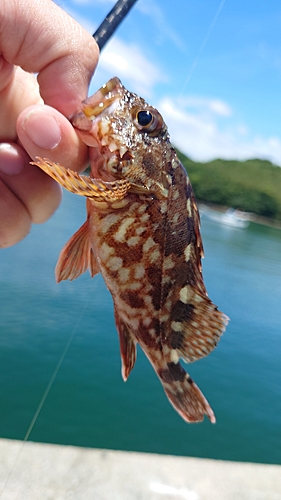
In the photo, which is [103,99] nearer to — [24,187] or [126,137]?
[126,137]

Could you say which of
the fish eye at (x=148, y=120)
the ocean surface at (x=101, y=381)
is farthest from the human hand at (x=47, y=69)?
the ocean surface at (x=101, y=381)

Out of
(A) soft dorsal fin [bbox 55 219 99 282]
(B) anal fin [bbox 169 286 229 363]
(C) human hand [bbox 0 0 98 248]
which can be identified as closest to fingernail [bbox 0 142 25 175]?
(C) human hand [bbox 0 0 98 248]

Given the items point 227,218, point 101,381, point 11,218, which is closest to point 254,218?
point 227,218

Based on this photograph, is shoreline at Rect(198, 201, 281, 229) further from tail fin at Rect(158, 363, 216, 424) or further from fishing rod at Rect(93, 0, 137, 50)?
tail fin at Rect(158, 363, 216, 424)

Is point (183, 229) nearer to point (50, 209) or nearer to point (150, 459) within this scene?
point (50, 209)

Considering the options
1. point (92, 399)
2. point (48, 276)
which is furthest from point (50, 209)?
point (48, 276)

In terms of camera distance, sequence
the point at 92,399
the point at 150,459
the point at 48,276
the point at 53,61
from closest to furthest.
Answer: the point at 53,61 → the point at 150,459 → the point at 92,399 → the point at 48,276
